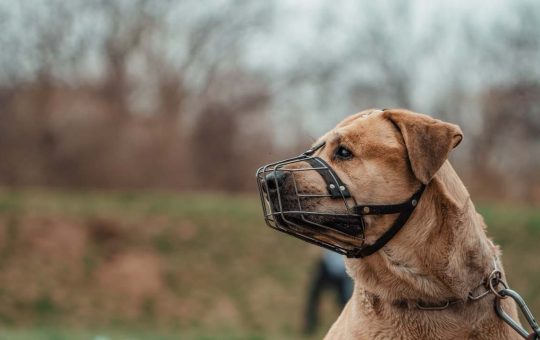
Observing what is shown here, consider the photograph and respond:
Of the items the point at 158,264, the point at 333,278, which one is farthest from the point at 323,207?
the point at 158,264

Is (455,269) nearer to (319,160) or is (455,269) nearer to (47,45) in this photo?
(319,160)

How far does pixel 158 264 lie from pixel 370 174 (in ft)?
53.9

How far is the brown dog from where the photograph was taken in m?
3.44

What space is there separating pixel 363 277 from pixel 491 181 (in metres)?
30.8

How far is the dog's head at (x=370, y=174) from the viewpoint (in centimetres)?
348

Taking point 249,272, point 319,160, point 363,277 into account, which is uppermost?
point 319,160

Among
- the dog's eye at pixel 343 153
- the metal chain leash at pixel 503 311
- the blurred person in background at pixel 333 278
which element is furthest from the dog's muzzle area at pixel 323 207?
the blurred person in background at pixel 333 278

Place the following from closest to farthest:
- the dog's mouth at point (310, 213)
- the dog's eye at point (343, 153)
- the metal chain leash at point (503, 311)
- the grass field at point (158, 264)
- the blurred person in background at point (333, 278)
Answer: the metal chain leash at point (503, 311) → the dog's mouth at point (310, 213) → the dog's eye at point (343, 153) → the blurred person in background at point (333, 278) → the grass field at point (158, 264)

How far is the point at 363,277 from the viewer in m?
3.69

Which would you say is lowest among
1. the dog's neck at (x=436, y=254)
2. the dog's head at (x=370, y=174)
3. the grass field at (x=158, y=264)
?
the grass field at (x=158, y=264)

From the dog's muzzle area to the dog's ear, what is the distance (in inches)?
5.7

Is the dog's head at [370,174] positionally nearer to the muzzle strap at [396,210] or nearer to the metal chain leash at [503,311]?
the muzzle strap at [396,210]

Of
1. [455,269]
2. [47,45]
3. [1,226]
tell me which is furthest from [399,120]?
[47,45]

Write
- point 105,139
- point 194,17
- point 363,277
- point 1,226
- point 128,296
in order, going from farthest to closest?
point 194,17 → point 105,139 → point 1,226 → point 128,296 → point 363,277
